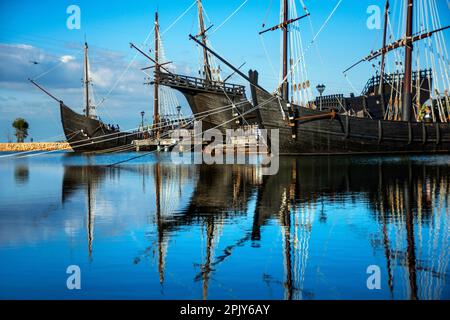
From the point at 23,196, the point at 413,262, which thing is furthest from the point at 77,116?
the point at 413,262

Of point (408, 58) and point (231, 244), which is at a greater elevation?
point (408, 58)

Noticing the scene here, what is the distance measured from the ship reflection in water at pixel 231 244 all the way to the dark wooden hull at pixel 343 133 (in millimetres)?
23322

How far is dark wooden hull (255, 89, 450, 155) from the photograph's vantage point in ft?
130

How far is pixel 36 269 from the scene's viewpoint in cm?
714

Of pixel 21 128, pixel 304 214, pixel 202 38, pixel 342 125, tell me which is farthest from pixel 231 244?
pixel 21 128

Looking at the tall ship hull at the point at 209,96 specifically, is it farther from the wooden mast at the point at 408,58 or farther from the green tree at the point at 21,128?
the green tree at the point at 21,128

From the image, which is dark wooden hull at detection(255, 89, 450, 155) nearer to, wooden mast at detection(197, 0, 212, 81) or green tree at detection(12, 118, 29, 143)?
wooden mast at detection(197, 0, 212, 81)

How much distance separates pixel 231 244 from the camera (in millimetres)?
8641

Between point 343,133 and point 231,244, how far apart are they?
33.6m

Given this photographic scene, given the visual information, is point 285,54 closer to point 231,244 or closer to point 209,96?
point 209,96

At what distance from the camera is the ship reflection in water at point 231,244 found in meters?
6.23

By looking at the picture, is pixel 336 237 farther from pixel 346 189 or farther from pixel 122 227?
pixel 346 189

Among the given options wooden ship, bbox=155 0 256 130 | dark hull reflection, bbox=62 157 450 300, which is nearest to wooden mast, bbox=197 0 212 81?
wooden ship, bbox=155 0 256 130
